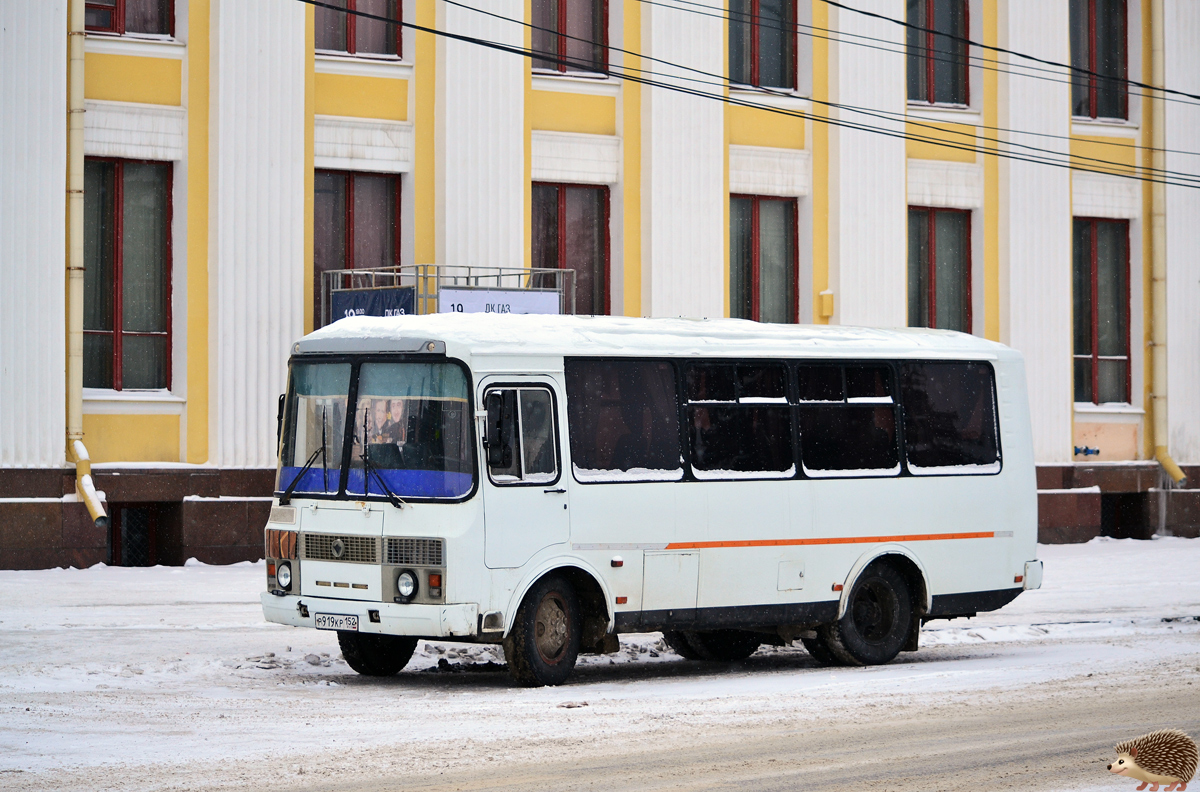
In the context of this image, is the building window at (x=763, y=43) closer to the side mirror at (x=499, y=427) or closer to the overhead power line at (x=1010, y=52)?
the overhead power line at (x=1010, y=52)

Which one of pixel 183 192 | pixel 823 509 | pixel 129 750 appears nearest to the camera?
pixel 129 750

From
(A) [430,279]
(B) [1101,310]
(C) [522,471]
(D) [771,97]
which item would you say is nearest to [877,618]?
(C) [522,471]

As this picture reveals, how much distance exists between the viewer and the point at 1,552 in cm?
2148

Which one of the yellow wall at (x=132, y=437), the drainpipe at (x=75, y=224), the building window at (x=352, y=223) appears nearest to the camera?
the drainpipe at (x=75, y=224)

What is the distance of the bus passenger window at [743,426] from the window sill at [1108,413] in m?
16.4

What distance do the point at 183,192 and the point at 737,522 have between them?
11810 mm

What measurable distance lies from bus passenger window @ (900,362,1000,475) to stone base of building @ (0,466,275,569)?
10.6m

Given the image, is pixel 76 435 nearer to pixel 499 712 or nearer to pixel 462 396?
pixel 462 396

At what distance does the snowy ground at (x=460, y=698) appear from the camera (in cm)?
932

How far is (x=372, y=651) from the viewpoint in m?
13.7

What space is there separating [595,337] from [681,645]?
136 inches

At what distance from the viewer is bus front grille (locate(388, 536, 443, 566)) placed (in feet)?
41.1

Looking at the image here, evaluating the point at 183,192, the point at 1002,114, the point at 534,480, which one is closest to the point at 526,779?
the point at 534,480

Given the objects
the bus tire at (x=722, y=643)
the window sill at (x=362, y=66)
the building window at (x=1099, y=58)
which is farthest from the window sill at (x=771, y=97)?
the bus tire at (x=722, y=643)
